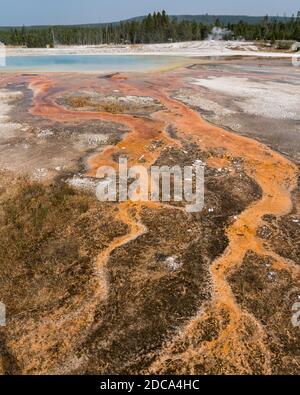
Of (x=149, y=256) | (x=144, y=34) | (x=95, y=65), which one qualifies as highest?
(x=144, y=34)

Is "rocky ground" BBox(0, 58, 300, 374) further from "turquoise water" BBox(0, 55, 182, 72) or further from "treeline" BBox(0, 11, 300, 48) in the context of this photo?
"treeline" BBox(0, 11, 300, 48)

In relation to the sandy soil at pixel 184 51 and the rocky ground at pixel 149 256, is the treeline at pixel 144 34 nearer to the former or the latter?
the sandy soil at pixel 184 51

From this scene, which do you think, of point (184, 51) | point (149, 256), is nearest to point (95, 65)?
point (184, 51)

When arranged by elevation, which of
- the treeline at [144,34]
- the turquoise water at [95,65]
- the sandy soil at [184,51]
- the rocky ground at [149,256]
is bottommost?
the rocky ground at [149,256]

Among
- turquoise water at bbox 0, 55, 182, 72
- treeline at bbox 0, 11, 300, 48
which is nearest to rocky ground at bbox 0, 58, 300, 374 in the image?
turquoise water at bbox 0, 55, 182, 72

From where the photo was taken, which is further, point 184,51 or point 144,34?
point 144,34

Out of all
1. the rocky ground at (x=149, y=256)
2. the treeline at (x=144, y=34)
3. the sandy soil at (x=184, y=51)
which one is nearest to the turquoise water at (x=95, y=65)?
the sandy soil at (x=184, y=51)

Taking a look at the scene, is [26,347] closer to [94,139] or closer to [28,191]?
[28,191]

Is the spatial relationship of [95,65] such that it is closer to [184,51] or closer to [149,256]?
[184,51]

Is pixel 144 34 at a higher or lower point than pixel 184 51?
higher

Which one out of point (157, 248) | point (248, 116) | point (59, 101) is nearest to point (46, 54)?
point (59, 101)
